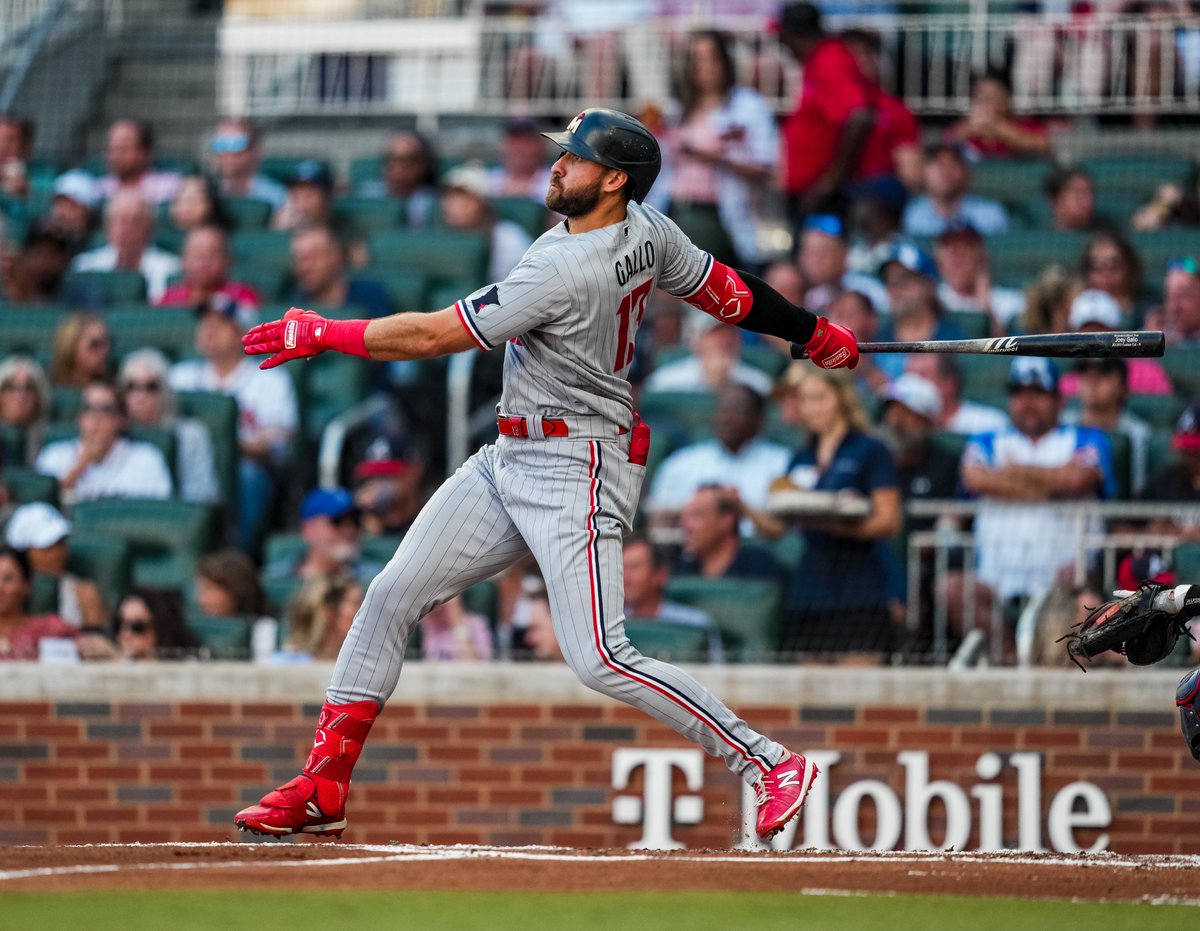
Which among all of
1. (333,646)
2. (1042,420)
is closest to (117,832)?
(333,646)

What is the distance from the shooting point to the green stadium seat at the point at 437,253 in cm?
920

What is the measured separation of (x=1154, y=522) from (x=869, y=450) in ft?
3.53

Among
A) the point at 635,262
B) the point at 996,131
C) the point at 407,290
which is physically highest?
the point at 996,131

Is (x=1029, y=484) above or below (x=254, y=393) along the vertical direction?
below

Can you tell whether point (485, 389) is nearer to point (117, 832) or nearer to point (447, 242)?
point (447, 242)

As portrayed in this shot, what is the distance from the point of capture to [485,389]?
8.41 metres

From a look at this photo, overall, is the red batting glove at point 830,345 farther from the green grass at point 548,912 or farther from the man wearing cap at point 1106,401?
the man wearing cap at point 1106,401

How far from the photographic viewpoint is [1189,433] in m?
7.39

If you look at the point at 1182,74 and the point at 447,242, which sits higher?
the point at 1182,74

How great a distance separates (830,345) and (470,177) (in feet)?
17.6

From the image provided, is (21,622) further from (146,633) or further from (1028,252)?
(1028,252)

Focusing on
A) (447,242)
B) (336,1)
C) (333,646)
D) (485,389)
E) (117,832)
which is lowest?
(117,832)

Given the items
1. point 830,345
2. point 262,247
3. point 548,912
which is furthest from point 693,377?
point 548,912

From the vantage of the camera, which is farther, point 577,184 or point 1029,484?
point 1029,484
